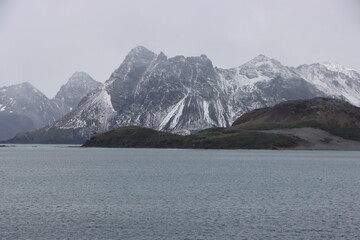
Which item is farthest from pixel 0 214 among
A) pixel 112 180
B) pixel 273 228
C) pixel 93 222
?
pixel 112 180

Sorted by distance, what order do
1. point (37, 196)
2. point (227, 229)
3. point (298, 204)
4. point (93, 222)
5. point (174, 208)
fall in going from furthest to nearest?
point (37, 196), point (298, 204), point (174, 208), point (93, 222), point (227, 229)

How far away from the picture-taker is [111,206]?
301 ft

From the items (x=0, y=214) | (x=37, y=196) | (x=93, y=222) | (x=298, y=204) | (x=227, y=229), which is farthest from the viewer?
(x=37, y=196)

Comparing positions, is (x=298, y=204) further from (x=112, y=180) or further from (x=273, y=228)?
(x=112, y=180)

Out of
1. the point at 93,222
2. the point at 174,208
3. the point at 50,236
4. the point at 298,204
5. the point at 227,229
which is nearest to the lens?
the point at 50,236

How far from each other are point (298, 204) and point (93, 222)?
4208cm

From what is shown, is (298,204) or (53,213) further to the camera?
(298,204)

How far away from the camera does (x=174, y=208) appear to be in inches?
3531

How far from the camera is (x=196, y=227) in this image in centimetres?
7225

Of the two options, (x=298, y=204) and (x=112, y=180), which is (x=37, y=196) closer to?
(x=112, y=180)

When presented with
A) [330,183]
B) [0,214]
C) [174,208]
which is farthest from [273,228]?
[330,183]

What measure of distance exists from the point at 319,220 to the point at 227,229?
682 inches

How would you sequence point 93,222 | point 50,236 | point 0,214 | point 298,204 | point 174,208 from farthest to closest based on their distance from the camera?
point 298,204
point 174,208
point 0,214
point 93,222
point 50,236

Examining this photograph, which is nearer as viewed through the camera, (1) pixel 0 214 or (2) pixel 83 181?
(1) pixel 0 214
